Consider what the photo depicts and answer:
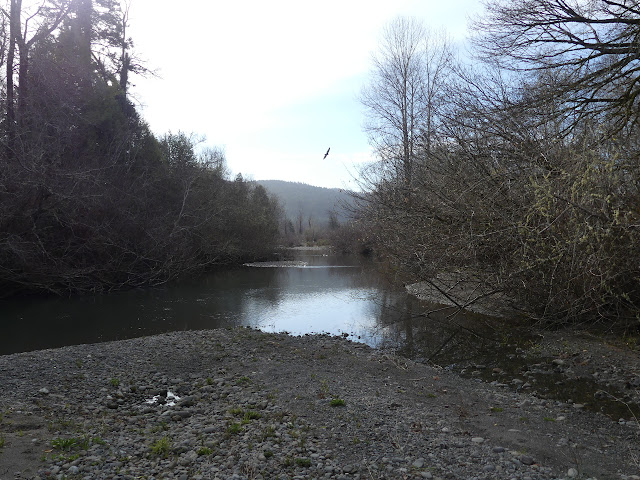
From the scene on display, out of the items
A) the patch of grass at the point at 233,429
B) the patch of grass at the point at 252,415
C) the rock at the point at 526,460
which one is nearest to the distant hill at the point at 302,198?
the patch of grass at the point at 252,415

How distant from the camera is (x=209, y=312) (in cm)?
1638

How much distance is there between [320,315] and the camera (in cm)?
1590

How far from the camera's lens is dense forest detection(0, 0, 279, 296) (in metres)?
18.1

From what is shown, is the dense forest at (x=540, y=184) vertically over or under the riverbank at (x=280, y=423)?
over

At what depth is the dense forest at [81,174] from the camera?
18094 millimetres

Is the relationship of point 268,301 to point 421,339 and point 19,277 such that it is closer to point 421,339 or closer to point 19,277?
point 421,339

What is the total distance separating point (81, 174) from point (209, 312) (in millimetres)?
8203

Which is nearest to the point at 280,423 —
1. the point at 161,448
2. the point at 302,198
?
the point at 161,448

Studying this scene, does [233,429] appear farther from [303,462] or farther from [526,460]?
[526,460]

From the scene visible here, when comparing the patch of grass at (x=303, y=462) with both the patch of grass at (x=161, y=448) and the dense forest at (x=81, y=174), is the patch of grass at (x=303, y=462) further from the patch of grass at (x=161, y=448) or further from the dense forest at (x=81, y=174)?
the dense forest at (x=81, y=174)

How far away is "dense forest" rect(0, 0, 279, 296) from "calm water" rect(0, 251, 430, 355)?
1295 millimetres

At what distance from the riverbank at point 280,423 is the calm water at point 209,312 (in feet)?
12.5

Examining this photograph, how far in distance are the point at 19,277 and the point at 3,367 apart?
1138 cm

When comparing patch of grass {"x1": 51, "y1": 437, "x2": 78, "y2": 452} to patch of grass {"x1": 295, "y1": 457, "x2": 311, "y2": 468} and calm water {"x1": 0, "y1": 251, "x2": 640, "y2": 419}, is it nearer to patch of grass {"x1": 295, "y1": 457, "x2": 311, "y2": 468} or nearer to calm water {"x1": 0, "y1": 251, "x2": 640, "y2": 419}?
patch of grass {"x1": 295, "y1": 457, "x2": 311, "y2": 468}
